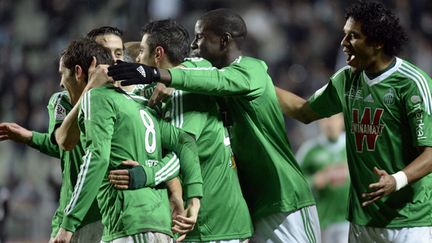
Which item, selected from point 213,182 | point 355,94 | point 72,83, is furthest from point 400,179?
point 72,83

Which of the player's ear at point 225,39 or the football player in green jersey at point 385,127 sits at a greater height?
the player's ear at point 225,39

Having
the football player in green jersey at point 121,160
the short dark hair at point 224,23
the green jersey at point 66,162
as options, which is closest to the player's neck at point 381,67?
the short dark hair at point 224,23

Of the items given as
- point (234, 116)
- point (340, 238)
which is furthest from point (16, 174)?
point (234, 116)

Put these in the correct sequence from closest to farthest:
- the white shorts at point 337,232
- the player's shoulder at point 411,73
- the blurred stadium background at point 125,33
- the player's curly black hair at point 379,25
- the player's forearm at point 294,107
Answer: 1. the player's shoulder at point 411,73
2. the player's curly black hair at point 379,25
3. the player's forearm at point 294,107
4. the white shorts at point 337,232
5. the blurred stadium background at point 125,33

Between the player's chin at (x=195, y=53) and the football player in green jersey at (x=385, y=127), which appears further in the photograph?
the player's chin at (x=195, y=53)

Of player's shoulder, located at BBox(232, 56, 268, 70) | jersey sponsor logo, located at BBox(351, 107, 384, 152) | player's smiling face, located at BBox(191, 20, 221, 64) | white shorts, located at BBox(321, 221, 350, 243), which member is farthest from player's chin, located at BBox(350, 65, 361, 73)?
white shorts, located at BBox(321, 221, 350, 243)

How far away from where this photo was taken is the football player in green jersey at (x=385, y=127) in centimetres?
→ 597

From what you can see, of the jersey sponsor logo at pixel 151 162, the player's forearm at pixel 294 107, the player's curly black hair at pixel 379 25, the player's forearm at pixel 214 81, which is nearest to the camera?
the jersey sponsor logo at pixel 151 162

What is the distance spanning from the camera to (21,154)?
1403 cm

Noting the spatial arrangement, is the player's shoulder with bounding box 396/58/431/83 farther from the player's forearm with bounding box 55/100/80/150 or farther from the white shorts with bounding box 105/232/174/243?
the player's forearm with bounding box 55/100/80/150

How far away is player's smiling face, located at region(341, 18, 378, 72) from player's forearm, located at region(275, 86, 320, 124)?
0.57 meters

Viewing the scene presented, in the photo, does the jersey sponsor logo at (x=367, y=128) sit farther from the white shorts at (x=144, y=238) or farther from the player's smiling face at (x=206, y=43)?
the white shorts at (x=144, y=238)

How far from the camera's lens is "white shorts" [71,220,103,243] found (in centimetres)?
633

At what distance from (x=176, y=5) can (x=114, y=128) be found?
958cm
